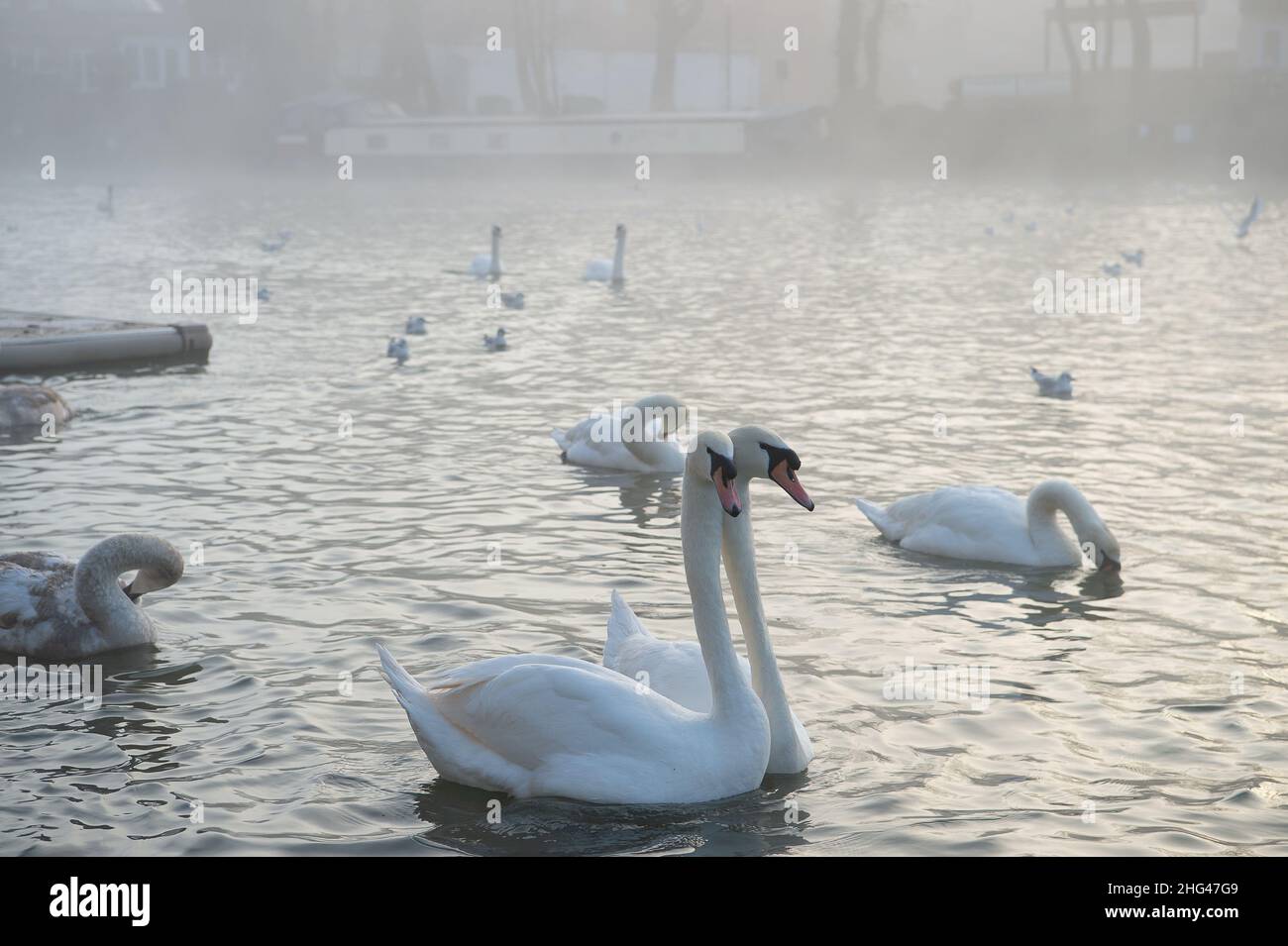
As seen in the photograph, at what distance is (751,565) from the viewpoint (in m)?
6.32

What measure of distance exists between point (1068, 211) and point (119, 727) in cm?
3898

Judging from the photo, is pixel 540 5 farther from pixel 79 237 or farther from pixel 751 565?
pixel 751 565

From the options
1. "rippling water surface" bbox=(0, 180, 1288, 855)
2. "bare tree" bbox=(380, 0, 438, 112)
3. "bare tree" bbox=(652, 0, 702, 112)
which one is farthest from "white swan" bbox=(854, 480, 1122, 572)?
"bare tree" bbox=(380, 0, 438, 112)

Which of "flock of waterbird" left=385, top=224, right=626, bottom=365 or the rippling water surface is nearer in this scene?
the rippling water surface

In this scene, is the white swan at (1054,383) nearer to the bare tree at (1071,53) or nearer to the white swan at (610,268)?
the white swan at (610,268)

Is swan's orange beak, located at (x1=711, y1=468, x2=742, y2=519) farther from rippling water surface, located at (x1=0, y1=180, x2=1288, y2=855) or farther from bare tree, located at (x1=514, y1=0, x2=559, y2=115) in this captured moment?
bare tree, located at (x1=514, y1=0, x2=559, y2=115)

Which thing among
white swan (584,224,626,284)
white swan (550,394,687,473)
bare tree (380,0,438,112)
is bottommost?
white swan (550,394,687,473)

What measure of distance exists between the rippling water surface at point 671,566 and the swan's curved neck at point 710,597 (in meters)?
0.42

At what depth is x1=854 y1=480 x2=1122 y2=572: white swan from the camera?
9.51 metres

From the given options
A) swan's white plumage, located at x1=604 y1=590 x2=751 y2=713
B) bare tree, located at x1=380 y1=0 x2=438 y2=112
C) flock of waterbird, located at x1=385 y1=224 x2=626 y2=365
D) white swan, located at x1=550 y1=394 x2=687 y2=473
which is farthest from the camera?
bare tree, located at x1=380 y1=0 x2=438 y2=112

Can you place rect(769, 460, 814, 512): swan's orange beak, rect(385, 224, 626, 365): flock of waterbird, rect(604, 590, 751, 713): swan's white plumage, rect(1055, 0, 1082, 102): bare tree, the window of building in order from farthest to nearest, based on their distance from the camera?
1. the window of building
2. rect(1055, 0, 1082, 102): bare tree
3. rect(385, 224, 626, 365): flock of waterbird
4. rect(604, 590, 751, 713): swan's white plumage
5. rect(769, 460, 814, 512): swan's orange beak

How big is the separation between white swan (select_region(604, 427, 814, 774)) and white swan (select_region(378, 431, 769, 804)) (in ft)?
0.45

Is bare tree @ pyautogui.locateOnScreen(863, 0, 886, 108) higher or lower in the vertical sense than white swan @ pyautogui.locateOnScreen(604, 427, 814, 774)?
higher
